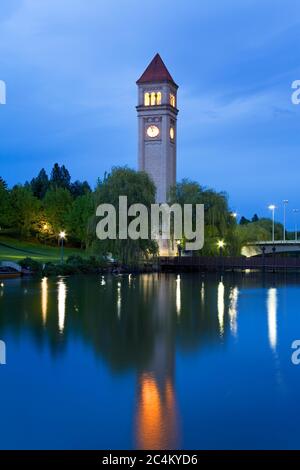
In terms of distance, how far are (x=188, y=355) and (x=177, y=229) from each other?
45.2m

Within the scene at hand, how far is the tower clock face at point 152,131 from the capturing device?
78.2m

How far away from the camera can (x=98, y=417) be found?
980 cm

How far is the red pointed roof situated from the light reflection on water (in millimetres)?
56122

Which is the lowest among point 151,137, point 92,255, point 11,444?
point 11,444

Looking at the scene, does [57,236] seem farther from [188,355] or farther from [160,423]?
[160,423]

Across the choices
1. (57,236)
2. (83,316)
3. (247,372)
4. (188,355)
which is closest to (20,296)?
(83,316)

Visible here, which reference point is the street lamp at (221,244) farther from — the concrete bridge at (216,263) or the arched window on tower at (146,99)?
the arched window on tower at (146,99)

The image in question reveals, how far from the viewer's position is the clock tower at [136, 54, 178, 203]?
77.1 m

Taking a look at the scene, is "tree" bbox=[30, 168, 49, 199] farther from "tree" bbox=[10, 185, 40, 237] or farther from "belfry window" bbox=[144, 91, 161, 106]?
"belfry window" bbox=[144, 91, 161, 106]

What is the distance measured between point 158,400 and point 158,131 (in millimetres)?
69530

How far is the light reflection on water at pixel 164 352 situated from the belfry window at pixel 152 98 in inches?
2153

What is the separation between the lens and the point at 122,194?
159ft

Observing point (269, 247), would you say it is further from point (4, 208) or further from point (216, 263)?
point (4, 208)

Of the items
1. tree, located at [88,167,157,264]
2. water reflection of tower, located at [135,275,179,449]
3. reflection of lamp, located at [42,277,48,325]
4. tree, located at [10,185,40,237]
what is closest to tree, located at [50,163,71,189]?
tree, located at [10,185,40,237]
